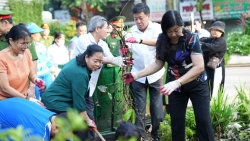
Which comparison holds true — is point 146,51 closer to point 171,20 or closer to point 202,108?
point 202,108

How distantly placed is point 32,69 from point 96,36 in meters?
1.08

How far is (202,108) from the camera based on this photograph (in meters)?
5.14

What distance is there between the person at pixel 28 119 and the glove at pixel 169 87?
43.5 inches

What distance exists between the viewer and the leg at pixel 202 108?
5.11 metres

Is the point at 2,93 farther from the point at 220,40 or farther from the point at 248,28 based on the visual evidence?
the point at 248,28

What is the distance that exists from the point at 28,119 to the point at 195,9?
76.6 ft

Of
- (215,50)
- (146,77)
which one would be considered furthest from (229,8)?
(146,77)

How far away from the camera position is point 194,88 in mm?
5070

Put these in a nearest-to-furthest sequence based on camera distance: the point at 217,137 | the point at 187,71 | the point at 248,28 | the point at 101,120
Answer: the point at 187,71
the point at 217,137
the point at 101,120
the point at 248,28

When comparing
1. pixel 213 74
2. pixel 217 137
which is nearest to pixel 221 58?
pixel 213 74

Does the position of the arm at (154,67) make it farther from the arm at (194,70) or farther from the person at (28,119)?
the person at (28,119)

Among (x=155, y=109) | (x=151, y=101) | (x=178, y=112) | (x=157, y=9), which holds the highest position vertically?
(x=157, y=9)

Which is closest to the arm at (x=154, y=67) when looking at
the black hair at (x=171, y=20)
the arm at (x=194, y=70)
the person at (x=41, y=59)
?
the arm at (x=194, y=70)

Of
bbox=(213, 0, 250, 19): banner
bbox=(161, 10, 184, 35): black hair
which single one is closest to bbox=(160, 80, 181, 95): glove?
bbox=(161, 10, 184, 35): black hair
